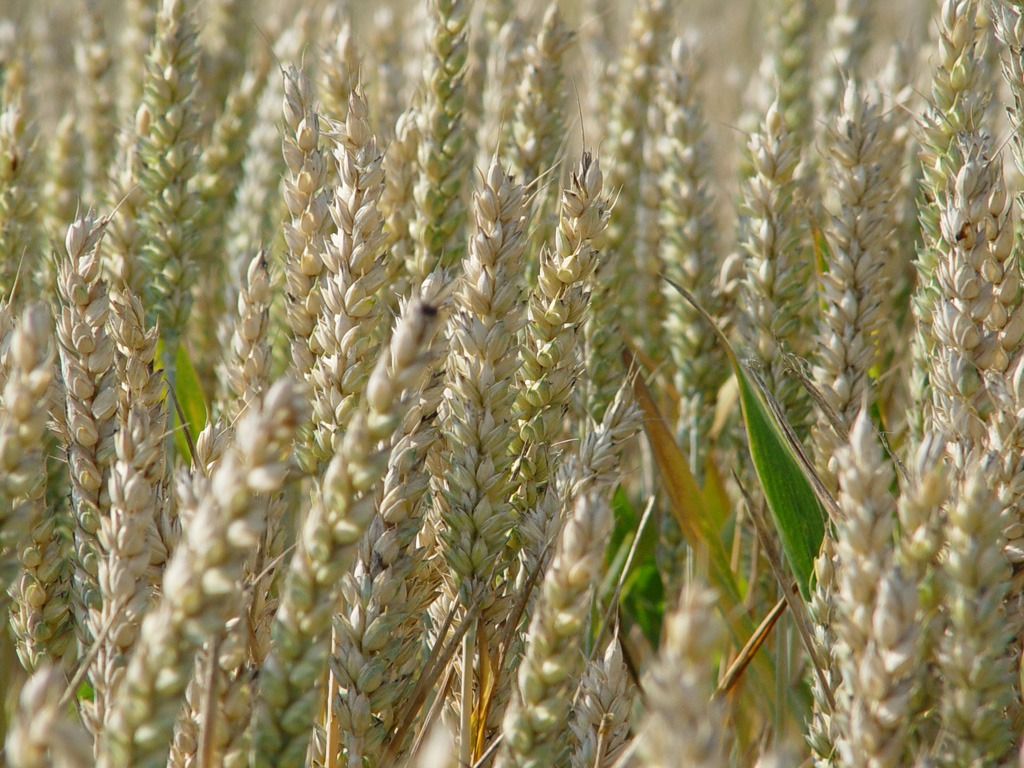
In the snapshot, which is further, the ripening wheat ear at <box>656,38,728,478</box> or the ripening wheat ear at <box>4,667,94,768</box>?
the ripening wheat ear at <box>656,38,728,478</box>

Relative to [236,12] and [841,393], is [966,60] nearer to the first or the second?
[841,393]

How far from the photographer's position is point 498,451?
1.02 meters

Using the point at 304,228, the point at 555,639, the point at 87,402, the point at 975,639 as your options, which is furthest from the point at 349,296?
the point at 975,639

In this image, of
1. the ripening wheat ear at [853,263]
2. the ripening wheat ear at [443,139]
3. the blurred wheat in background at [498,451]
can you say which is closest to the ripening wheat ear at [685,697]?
the blurred wheat in background at [498,451]

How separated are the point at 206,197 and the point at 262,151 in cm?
19

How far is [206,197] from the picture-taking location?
1939 mm

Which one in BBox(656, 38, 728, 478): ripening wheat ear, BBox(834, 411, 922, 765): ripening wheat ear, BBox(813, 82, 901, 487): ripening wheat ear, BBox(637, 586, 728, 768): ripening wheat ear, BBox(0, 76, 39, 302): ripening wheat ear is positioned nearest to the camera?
BBox(637, 586, 728, 768): ripening wheat ear

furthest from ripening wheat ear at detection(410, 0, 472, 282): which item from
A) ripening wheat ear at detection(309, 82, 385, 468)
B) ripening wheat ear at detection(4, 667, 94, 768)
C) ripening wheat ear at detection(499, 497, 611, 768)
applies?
ripening wheat ear at detection(4, 667, 94, 768)

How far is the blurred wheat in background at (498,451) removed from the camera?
2.52ft

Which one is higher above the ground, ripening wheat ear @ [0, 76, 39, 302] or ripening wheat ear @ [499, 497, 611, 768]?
ripening wheat ear @ [0, 76, 39, 302]

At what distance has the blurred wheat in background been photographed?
77 cm

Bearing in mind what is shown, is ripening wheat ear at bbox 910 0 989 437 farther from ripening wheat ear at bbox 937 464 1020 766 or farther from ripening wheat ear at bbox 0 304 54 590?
ripening wheat ear at bbox 0 304 54 590

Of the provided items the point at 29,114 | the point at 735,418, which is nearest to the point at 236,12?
the point at 29,114

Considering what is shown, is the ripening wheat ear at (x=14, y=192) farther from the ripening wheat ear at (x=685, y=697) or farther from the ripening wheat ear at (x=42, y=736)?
the ripening wheat ear at (x=685, y=697)
